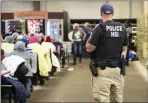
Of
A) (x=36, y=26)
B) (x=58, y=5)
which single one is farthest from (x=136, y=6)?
(x=36, y=26)

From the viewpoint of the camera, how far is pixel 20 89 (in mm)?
4996

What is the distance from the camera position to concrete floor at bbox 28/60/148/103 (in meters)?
6.75

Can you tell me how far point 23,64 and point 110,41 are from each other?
179 centimetres

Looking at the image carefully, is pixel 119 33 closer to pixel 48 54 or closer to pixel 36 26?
pixel 48 54

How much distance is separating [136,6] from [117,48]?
48.2ft

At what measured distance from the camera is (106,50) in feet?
13.8

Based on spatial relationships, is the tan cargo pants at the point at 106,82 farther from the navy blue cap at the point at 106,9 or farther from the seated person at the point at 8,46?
the seated person at the point at 8,46

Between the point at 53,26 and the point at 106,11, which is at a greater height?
the point at 106,11

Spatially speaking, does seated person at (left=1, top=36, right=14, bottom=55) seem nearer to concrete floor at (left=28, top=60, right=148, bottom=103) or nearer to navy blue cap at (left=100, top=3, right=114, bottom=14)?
concrete floor at (left=28, top=60, right=148, bottom=103)

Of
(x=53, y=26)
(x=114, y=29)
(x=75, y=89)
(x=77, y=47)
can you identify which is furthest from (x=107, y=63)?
(x=53, y=26)

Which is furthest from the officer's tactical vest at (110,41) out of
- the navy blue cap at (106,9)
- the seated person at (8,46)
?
the seated person at (8,46)

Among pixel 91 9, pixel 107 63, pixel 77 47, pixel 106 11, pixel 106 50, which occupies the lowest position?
pixel 77 47

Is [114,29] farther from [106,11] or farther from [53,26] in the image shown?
[53,26]

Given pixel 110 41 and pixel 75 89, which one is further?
pixel 75 89
